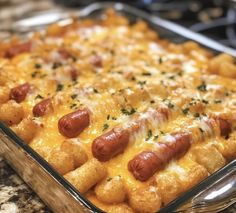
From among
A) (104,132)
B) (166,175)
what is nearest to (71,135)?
(104,132)

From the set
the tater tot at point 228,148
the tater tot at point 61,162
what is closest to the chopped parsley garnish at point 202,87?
the tater tot at point 228,148

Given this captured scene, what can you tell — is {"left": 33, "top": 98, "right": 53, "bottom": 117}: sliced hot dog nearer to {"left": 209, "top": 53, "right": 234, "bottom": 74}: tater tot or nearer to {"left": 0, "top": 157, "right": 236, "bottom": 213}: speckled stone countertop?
{"left": 0, "top": 157, "right": 236, "bottom": 213}: speckled stone countertop

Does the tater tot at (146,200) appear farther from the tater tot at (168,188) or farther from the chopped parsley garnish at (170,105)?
the chopped parsley garnish at (170,105)

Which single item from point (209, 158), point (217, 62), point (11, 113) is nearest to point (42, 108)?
point (11, 113)

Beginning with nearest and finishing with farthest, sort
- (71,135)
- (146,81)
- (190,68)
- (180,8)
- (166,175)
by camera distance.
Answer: (166,175)
(71,135)
(146,81)
(190,68)
(180,8)

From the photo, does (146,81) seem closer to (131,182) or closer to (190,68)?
(190,68)

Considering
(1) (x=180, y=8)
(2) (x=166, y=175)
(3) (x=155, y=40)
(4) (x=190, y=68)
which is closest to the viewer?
(2) (x=166, y=175)
